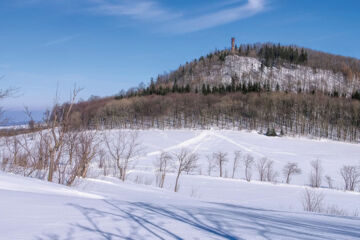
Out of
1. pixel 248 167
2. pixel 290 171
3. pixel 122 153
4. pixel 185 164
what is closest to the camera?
pixel 185 164

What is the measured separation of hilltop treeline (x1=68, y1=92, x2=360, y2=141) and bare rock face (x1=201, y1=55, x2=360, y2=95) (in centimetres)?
4611

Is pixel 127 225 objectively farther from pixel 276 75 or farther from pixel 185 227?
pixel 276 75

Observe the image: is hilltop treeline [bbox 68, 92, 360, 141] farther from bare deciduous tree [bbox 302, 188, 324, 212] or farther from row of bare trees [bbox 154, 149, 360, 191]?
bare deciduous tree [bbox 302, 188, 324, 212]

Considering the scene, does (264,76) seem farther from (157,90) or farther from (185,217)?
(185,217)

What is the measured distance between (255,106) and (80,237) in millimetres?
80475

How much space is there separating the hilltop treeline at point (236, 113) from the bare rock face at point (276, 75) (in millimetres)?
46114

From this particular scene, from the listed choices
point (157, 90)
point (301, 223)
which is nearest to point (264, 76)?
point (157, 90)

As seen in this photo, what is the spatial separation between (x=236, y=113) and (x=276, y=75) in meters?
72.2

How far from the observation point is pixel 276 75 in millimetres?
140625

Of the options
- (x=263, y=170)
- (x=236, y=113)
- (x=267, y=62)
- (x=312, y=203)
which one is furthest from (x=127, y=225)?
(x=267, y=62)

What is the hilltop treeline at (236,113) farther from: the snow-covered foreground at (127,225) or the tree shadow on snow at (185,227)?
the snow-covered foreground at (127,225)

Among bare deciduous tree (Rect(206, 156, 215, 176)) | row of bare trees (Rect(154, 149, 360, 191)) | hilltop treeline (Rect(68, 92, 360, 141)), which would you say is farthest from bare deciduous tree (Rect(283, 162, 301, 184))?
hilltop treeline (Rect(68, 92, 360, 141))

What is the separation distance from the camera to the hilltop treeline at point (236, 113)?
2992 inches

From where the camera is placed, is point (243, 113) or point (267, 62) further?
point (267, 62)
